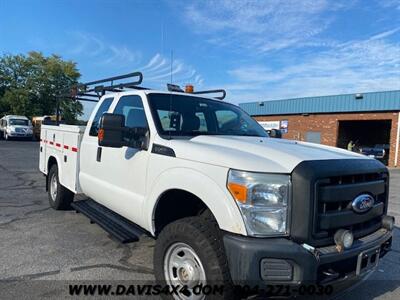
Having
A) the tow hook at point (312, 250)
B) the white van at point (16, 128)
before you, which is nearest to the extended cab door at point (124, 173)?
the tow hook at point (312, 250)

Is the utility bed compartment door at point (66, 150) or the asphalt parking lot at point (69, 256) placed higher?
the utility bed compartment door at point (66, 150)

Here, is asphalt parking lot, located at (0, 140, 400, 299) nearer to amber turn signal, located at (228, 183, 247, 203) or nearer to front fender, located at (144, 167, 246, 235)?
front fender, located at (144, 167, 246, 235)

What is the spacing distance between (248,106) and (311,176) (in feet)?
110

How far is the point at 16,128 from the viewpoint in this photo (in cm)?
3375

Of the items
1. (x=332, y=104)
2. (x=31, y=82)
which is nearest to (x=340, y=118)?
(x=332, y=104)

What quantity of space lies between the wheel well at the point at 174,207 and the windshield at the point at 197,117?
2.03 feet

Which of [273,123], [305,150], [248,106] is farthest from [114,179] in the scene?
[248,106]

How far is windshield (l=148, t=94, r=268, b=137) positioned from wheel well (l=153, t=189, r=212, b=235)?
0.62 meters

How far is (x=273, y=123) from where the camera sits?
108 ft

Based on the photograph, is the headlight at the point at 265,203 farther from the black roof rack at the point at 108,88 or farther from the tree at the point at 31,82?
the tree at the point at 31,82

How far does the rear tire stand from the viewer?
6.46 meters

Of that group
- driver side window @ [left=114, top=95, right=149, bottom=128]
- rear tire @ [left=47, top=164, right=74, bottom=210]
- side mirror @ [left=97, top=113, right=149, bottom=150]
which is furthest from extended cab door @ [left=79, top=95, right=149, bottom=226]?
rear tire @ [left=47, top=164, right=74, bottom=210]

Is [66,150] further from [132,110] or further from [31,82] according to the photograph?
[31,82]

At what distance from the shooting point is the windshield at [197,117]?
4039 mm
